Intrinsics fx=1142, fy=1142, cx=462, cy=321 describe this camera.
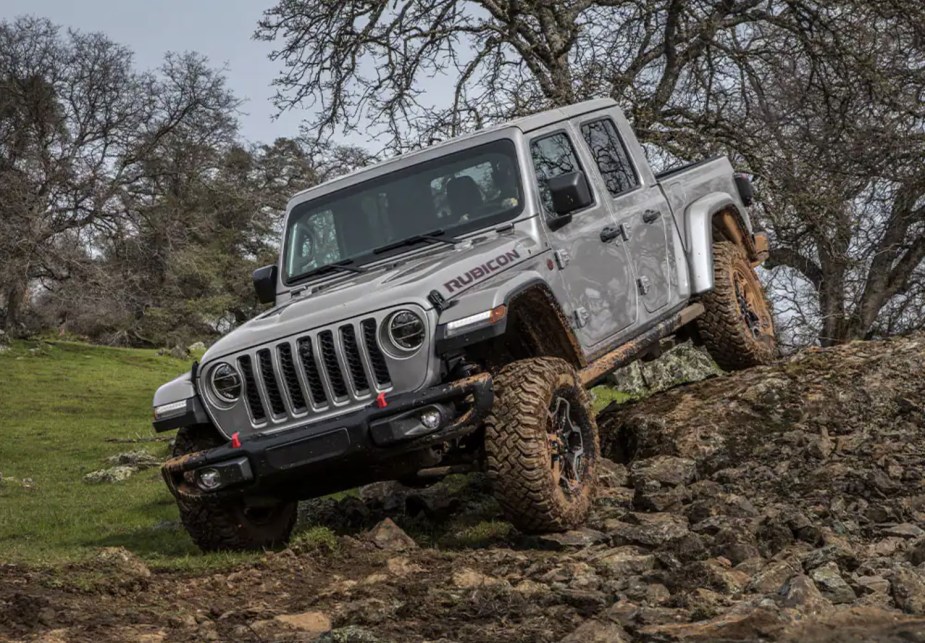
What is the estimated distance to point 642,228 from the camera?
781 cm

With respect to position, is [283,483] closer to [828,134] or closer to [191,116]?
[828,134]

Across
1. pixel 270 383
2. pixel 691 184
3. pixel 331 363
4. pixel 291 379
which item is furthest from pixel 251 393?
pixel 691 184

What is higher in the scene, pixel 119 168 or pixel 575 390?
pixel 119 168

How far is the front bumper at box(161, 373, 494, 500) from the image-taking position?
215 inches

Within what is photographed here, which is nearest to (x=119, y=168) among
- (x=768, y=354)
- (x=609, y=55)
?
(x=609, y=55)

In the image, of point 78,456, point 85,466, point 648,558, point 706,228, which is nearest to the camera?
point 648,558

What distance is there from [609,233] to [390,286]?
206 cm

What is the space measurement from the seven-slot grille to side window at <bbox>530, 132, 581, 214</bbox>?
1.77 m

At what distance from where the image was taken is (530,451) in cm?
556

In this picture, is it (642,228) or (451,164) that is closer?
(451,164)

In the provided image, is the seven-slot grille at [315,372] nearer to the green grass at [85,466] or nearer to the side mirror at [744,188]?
the green grass at [85,466]

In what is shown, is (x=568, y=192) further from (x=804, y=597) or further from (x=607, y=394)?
(x=607, y=394)

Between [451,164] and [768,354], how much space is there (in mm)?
3604

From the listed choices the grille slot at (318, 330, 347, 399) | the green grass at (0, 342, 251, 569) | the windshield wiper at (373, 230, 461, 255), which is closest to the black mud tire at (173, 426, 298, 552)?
the green grass at (0, 342, 251, 569)
